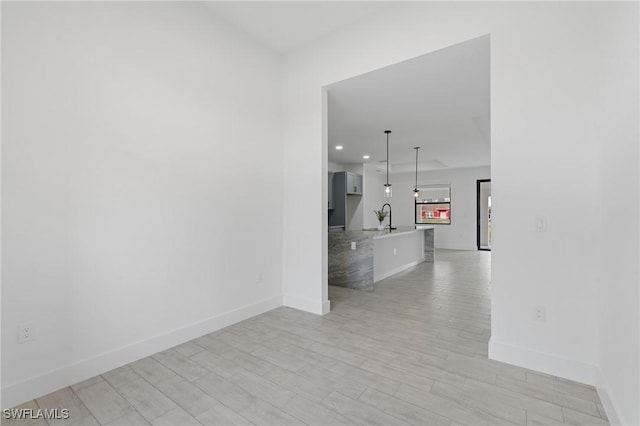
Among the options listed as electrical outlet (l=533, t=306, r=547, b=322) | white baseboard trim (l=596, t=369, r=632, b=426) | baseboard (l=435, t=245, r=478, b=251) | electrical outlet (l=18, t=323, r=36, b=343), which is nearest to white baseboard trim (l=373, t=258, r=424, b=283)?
electrical outlet (l=533, t=306, r=547, b=322)

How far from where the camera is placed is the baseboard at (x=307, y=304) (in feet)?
11.3

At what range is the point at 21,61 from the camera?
187 cm

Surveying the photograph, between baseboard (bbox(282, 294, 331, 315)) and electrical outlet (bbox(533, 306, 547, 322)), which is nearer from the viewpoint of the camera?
electrical outlet (bbox(533, 306, 547, 322))

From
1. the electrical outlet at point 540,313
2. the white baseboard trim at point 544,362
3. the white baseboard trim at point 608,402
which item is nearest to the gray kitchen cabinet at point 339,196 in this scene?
the white baseboard trim at point 544,362

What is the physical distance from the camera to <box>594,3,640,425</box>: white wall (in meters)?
1.41

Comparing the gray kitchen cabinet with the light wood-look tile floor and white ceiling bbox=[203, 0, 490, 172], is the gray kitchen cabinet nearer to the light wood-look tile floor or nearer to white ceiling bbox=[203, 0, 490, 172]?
white ceiling bbox=[203, 0, 490, 172]

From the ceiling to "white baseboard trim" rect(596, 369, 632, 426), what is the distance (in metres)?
2.54

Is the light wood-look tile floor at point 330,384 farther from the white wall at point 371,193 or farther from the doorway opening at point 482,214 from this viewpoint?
the doorway opening at point 482,214

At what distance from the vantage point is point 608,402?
1708 millimetres

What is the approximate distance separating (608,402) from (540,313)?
60 centimetres

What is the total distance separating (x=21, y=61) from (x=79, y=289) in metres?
1.48

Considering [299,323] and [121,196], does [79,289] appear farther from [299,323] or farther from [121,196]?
[299,323]

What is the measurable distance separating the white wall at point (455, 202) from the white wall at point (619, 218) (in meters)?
8.29

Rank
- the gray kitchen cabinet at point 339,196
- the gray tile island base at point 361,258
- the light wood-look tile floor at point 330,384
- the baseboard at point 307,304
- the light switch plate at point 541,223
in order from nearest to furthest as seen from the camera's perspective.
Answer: the light wood-look tile floor at point 330,384 → the light switch plate at point 541,223 → the baseboard at point 307,304 → the gray tile island base at point 361,258 → the gray kitchen cabinet at point 339,196
